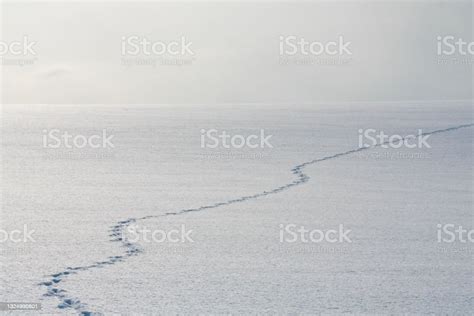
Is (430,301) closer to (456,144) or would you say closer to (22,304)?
(22,304)

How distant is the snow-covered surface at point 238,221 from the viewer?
3215 millimetres

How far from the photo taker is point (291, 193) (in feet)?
18.5

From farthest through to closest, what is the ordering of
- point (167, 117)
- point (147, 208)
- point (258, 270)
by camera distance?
point (167, 117)
point (147, 208)
point (258, 270)

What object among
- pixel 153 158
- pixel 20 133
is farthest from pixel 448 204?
pixel 20 133

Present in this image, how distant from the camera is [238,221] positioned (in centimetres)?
462

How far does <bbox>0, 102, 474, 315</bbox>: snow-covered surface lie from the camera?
127 inches

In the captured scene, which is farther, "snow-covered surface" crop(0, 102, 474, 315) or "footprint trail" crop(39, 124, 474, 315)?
"snow-covered surface" crop(0, 102, 474, 315)

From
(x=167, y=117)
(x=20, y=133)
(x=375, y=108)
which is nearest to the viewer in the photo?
(x=20, y=133)

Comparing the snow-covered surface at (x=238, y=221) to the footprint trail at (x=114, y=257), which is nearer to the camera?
the footprint trail at (x=114, y=257)

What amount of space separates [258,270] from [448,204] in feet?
6.87

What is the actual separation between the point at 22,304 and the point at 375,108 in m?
10.8

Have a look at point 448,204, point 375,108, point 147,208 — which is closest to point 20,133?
point 147,208

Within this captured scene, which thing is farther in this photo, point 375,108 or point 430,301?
point 375,108

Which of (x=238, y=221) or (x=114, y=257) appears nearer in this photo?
(x=114, y=257)
